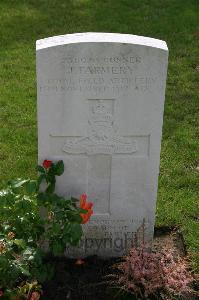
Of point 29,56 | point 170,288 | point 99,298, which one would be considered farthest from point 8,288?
point 29,56

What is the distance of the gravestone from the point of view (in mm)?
3902

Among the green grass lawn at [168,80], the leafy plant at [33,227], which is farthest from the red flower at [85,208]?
the green grass lawn at [168,80]

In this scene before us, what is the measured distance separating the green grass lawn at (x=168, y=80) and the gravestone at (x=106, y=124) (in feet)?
2.23

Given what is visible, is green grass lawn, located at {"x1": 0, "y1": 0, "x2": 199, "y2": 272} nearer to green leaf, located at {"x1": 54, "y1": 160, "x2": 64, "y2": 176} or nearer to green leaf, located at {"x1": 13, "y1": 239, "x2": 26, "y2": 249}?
green leaf, located at {"x1": 54, "y1": 160, "x2": 64, "y2": 176}

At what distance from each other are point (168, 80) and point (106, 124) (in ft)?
12.0

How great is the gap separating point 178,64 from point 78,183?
420 centimetres

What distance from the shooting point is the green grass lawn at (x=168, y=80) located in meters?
5.46

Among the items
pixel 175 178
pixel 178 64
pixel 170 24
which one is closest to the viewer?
pixel 175 178

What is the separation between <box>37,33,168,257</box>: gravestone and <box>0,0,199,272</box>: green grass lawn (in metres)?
0.68

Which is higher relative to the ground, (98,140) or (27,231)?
(98,140)

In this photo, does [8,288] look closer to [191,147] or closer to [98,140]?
[98,140]

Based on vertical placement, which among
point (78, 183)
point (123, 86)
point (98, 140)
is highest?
point (123, 86)

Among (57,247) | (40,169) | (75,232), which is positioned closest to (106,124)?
(40,169)

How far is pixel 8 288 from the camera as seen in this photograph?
12.4ft
